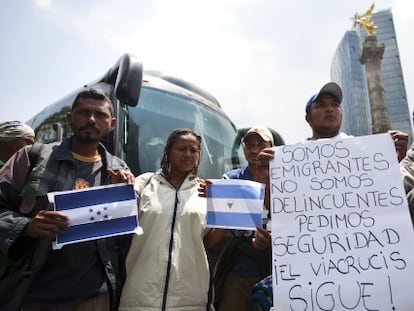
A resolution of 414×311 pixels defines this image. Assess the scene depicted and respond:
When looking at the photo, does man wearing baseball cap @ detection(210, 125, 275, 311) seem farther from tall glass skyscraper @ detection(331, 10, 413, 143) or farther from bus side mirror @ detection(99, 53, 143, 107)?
tall glass skyscraper @ detection(331, 10, 413, 143)

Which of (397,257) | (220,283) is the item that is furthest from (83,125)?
(397,257)

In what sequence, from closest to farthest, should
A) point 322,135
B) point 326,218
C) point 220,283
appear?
point 326,218, point 322,135, point 220,283

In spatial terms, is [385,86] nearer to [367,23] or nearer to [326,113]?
[367,23]

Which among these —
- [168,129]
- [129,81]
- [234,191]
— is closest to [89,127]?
[234,191]

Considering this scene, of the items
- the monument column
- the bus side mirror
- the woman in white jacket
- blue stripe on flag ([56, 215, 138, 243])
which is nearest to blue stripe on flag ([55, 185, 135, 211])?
blue stripe on flag ([56, 215, 138, 243])

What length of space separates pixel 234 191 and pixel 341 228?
2.28 feet

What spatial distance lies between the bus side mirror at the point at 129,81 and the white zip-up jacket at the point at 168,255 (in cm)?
124

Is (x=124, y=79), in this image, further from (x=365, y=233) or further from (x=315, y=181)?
(x=365, y=233)

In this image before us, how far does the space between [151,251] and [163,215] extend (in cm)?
23

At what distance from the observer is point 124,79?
3504 millimetres

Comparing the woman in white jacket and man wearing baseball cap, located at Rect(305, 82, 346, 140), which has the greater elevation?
man wearing baseball cap, located at Rect(305, 82, 346, 140)

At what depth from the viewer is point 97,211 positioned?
2.15 metres

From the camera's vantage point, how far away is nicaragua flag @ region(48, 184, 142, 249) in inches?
81.5

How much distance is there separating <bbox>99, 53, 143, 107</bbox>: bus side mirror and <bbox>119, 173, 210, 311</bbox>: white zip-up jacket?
1.24 metres
